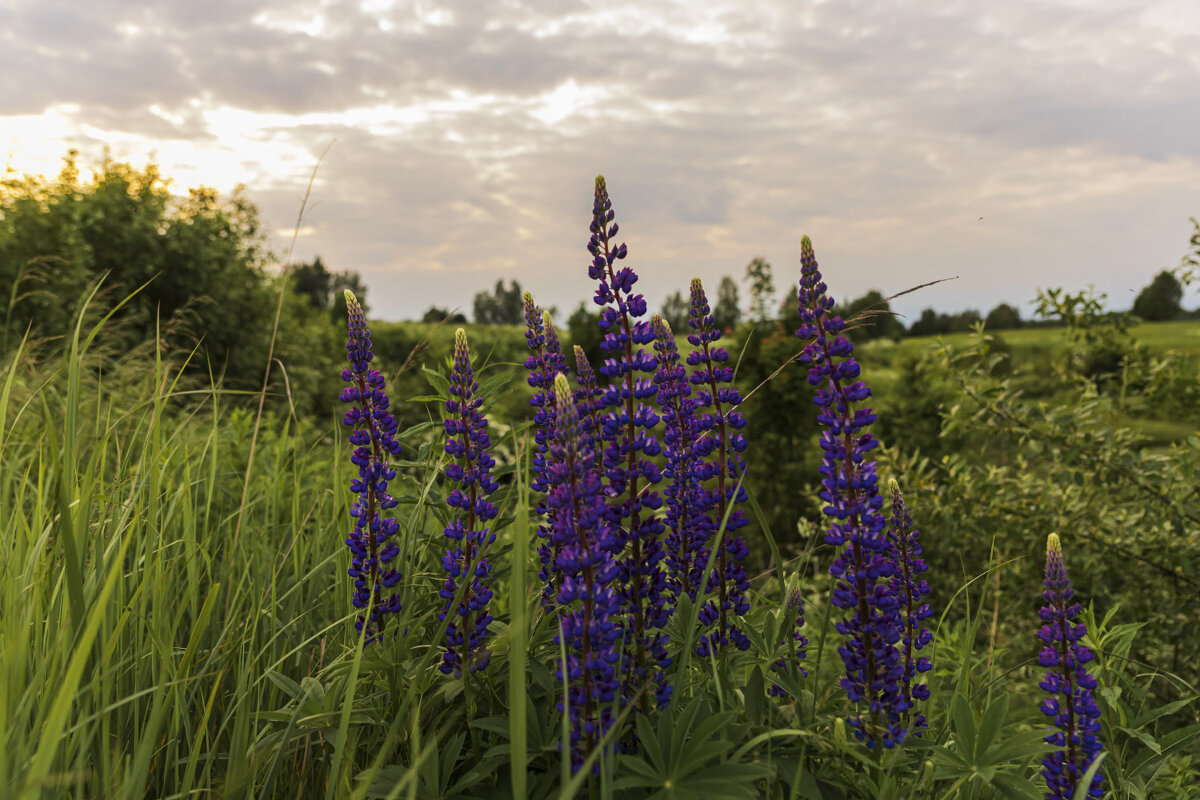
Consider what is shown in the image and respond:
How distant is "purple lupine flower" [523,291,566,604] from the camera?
8.19 ft

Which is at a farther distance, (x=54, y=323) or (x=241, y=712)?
(x=54, y=323)

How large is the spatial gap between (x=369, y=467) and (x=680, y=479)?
1140mm

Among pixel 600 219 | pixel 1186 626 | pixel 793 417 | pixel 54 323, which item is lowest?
pixel 1186 626

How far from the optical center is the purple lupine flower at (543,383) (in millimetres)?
2496

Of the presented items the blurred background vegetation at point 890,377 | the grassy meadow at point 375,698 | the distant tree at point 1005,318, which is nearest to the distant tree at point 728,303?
the blurred background vegetation at point 890,377

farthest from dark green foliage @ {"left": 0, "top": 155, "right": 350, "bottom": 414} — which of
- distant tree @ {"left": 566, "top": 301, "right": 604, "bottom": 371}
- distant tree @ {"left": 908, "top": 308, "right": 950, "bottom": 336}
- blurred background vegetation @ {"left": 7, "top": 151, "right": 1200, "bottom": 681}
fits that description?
distant tree @ {"left": 908, "top": 308, "right": 950, "bottom": 336}

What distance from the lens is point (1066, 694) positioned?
229cm

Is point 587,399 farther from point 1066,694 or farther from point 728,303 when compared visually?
point 728,303

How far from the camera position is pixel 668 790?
1.84 meters

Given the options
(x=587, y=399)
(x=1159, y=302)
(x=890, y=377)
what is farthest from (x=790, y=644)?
(x=1159, y=302)

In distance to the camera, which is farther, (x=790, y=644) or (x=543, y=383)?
(x=543, y=383)

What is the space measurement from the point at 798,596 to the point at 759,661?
26cm

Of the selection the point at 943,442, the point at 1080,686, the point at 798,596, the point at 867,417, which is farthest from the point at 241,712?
the point at 943,442

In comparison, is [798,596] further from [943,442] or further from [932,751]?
[943,442]
